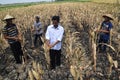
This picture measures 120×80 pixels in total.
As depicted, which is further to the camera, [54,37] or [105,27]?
[105,27]

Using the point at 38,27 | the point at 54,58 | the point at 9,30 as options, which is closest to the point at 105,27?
the point at 54,58

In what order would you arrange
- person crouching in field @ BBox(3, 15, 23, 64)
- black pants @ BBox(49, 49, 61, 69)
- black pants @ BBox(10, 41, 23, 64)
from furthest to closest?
black pants @ BBox(10, 41, 23, 64) → person crouching in field @ BBox(3, 15, 23, 64) → black pants @ BBox(49, 49, 61, 69)

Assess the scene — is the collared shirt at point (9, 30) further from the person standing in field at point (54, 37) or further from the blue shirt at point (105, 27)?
the blue shirt at point (105, 27)

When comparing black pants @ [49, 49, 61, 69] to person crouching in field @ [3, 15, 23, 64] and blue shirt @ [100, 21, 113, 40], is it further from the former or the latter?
blue shirt @ [100, 21, 113, 40]

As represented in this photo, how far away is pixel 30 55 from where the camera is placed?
7914 mm

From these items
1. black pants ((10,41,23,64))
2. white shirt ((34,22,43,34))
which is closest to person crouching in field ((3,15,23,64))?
black pants ((10,41,23,64))

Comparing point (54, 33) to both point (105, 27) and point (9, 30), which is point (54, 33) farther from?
point (105, 27)

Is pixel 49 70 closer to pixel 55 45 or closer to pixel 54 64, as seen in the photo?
pixel 54 64

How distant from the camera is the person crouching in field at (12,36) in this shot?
261 inches

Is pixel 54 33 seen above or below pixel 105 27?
above

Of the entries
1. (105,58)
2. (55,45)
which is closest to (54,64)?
(55,45)

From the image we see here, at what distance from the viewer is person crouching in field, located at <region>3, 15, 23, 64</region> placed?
6.62 metres

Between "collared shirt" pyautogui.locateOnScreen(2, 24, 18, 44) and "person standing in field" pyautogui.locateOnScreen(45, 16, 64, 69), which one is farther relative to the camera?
"collared shirt" pyautogui.locateOnScreen(2, 24, 18, 44)

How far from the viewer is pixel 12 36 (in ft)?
22.1
